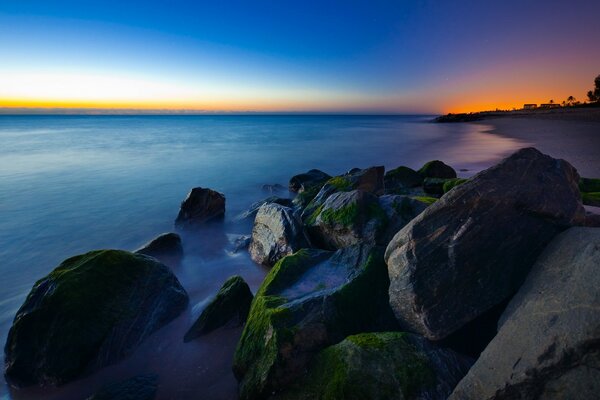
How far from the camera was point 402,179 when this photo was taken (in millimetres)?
13148

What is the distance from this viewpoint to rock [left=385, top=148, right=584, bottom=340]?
4.07m

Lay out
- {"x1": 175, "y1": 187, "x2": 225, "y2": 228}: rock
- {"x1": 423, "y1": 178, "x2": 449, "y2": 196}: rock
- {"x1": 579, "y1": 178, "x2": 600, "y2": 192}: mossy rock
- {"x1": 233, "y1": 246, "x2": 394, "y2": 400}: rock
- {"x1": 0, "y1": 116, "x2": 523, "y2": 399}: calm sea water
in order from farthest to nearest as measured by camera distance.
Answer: {"x1": 175, "y1": 187, "x2": 225, "y2": 228}: rock < {"x1": 423, "y1": 178, "x2": 449, "y2": 196}: rock < {"x1": 579, "y1": 178, "x2": 600, "y2": 192}: mossy rock < {"x1": 0, "y1": 116, "x2": 523, "y2": 399}: calm sea water < {"x1": 233, "y1": 246, "x2": 394, "y2": 400}: rock

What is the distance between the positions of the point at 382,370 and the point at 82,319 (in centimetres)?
428

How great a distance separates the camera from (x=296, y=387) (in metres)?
3.73

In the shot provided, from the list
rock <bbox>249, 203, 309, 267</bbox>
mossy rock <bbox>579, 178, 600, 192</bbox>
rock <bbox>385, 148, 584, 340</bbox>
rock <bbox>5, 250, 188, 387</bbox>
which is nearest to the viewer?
rock <bbox>385, 148, 584, 340</bbox>

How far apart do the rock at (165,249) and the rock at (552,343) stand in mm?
7596

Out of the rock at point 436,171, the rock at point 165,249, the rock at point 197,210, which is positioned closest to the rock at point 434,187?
the rock at point 436,171

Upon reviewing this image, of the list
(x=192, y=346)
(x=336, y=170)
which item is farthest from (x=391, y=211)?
(x=336, y=170)

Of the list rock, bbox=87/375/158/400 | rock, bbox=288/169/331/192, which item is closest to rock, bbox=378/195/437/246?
rock, bbox=87/375/158/400

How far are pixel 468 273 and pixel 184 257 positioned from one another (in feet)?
24.1

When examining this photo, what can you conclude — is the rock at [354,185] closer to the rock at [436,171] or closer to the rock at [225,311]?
the rock at [436,171]

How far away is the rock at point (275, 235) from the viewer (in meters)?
7.45

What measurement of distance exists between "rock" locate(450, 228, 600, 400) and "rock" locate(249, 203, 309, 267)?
14.8 feet

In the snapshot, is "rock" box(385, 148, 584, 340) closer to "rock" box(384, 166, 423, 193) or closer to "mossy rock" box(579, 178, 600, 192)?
"mossy rock" box(579, 178, 600, 192)
